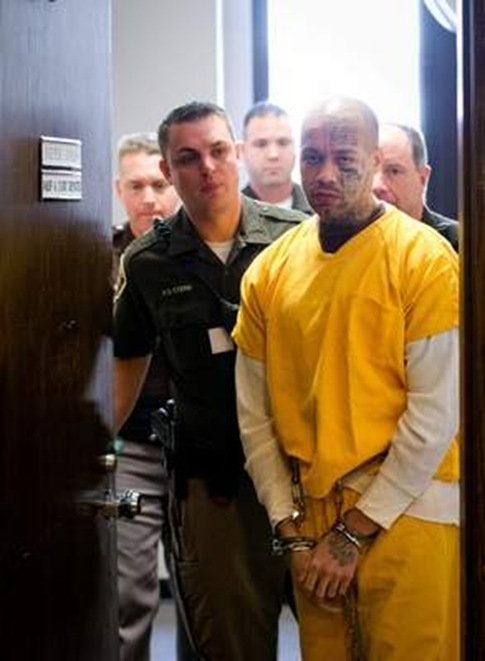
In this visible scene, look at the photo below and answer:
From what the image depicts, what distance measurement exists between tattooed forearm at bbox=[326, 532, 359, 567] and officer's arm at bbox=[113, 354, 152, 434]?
0.69 meters

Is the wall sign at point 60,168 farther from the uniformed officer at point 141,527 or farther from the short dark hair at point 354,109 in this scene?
the uniformed officer at point 141,527

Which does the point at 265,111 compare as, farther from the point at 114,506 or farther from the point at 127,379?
the point at 114,506

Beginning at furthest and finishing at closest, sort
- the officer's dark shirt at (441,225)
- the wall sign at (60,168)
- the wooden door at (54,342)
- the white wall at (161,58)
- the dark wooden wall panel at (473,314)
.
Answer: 1. the white wall at (161,58)
2. the officer's dark shirt at (441,225)
3. the wall sign at (60,168)
4. the wooden door at (54,342)
5. the dark wooden wall panel at (473,314)

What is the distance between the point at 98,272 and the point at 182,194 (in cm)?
49

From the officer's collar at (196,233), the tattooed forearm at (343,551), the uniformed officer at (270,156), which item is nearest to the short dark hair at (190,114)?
the officer's collar at (196,233)

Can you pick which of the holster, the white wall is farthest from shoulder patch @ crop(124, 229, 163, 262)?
the white wall

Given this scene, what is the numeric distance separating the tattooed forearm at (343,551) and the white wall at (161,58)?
2.11 meters

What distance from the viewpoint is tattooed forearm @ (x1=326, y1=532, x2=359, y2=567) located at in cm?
177

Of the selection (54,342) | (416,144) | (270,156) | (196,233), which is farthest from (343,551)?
(270,156)

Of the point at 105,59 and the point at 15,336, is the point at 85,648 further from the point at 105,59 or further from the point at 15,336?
the point at 105,59

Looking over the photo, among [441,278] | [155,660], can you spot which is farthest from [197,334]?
[155,660]

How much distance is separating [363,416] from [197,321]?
48 cm

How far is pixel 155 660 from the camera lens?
→ 3.11 m

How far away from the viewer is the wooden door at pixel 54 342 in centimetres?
132
